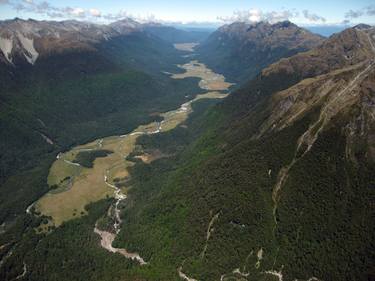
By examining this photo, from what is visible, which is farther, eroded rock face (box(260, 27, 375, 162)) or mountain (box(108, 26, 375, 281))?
eroded rock face (box(260, 27, 375, 162))

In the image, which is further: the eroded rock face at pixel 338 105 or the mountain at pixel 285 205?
the eroded rock face at pixel 338 105

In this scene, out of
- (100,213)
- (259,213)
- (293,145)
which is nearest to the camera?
(259,213)

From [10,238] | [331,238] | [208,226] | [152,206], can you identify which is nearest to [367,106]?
[331,238]

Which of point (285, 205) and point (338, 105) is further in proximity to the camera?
point (338, 105)

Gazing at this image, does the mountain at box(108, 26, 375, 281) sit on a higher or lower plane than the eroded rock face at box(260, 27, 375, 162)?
lower

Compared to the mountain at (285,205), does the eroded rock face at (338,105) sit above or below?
above

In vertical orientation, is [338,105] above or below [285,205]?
above

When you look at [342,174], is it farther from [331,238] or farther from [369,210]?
[331,238]

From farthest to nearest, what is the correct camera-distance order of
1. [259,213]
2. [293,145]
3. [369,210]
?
[293,145]
[259,213]
[369,210]
